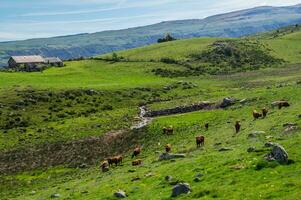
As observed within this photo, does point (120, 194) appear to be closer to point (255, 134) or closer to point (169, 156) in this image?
point (169, 156)

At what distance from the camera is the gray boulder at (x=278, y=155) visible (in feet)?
95.2

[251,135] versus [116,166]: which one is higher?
[251,135]

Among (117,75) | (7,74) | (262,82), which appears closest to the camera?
(262,82)

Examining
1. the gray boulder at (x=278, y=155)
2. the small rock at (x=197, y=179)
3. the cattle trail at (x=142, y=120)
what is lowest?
the cattle trail at (x=142, y=120)

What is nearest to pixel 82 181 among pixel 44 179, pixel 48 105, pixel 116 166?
pixel 116 166

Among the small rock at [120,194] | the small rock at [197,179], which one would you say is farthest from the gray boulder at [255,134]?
the small rock at [120,194]

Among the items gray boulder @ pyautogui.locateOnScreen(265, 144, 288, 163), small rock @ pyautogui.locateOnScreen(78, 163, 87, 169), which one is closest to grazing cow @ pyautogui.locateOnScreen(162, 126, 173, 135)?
small rock @ pyautogui.locateOnScreen(78, 163, 87, 169)

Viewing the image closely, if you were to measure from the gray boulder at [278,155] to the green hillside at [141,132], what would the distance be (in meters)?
0.37

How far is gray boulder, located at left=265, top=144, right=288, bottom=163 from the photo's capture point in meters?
29.0

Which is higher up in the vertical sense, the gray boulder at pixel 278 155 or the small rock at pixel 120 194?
the gray boulder at pixel 278 155

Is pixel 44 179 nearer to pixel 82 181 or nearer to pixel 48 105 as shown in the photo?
pixel 82 181

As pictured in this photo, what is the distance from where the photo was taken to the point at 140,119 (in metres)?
76.2

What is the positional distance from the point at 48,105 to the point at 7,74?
1378 inches

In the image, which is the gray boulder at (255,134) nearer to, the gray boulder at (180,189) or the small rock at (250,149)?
the small rock at (250,149)
